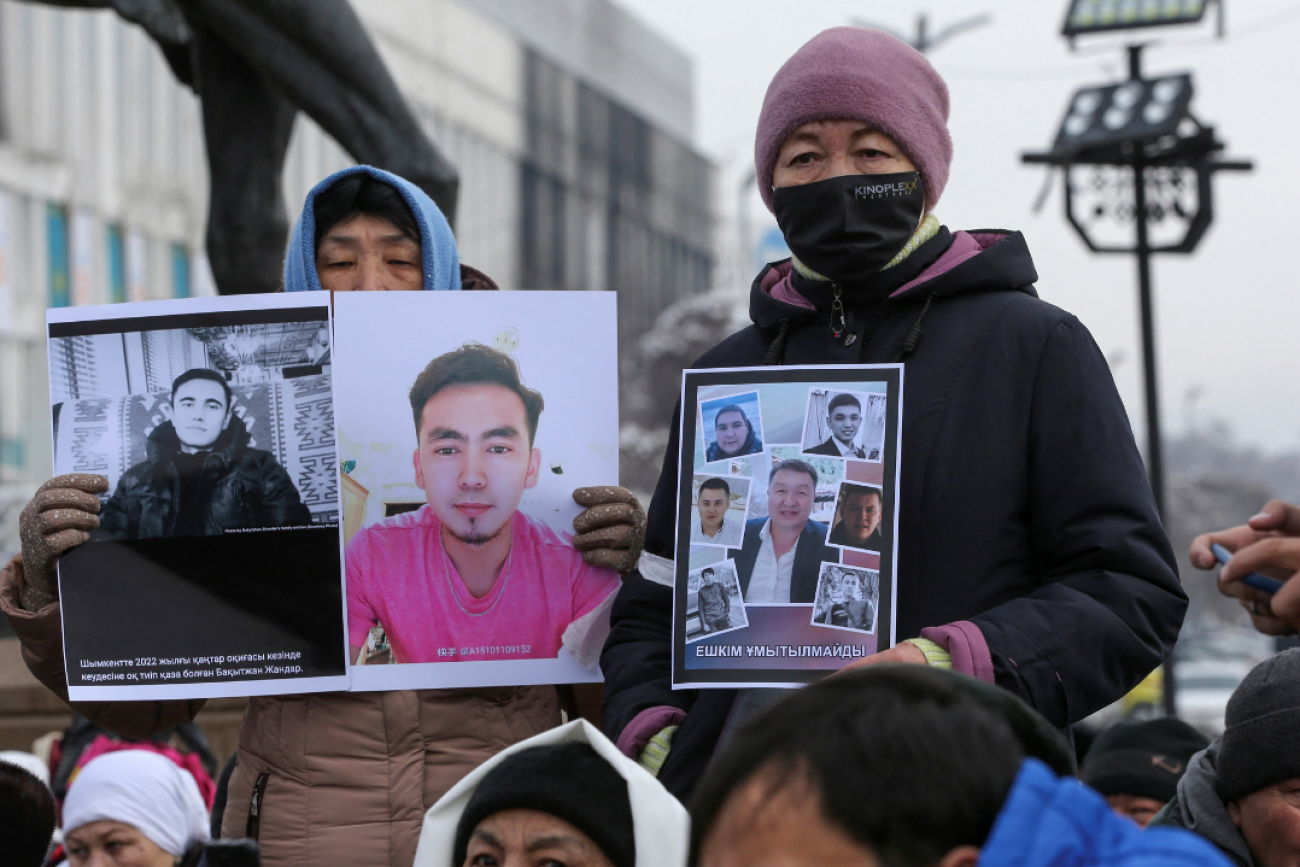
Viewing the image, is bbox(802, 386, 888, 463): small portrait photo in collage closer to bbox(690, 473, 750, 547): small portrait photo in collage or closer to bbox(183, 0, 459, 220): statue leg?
bbox(690, 473, 750, 547): small portrait photo in collage

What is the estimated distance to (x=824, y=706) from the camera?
3.61ft

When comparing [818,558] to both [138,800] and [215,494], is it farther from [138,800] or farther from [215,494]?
[138,800]

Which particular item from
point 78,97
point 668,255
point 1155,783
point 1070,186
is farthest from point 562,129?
point 1155,783

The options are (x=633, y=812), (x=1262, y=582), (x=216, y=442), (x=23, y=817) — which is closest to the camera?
(x=633, y=812)

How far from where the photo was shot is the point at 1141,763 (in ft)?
14.1

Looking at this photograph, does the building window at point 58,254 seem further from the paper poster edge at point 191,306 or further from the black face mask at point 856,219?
the black face mask at point 856,219

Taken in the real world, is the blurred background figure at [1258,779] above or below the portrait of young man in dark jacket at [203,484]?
below

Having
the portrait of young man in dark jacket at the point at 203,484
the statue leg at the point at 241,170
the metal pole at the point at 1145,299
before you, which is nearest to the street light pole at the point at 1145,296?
the metal pole at the point at 1145,299

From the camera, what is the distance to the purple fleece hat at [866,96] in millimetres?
2273

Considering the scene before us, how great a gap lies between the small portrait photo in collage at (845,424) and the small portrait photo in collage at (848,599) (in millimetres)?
160

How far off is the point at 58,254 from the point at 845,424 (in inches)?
938

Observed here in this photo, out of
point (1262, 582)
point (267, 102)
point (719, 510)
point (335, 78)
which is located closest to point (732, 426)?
point (719, 510)

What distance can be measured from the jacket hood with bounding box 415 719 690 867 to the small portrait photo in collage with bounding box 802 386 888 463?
0.50 metres

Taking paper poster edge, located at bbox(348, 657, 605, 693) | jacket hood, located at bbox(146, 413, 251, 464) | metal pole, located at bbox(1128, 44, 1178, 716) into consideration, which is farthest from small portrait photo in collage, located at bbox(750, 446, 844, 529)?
metal pole, located at bbox(1128, 44, 1178, 716)
